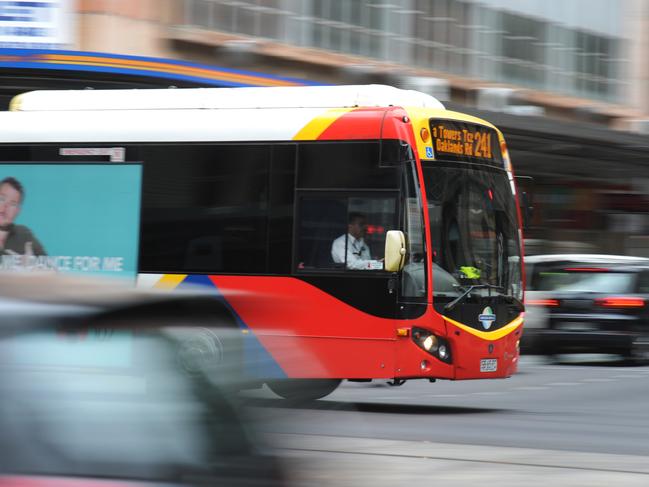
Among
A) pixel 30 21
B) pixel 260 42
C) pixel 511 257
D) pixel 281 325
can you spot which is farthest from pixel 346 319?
pixel 260 42

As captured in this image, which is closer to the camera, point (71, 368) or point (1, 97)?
point (71, 368)

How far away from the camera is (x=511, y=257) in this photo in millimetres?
13078

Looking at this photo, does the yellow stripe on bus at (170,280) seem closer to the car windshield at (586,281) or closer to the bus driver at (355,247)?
the bus driver at (355,247)

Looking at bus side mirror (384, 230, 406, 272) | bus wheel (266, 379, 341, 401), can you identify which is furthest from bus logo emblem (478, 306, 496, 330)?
bus wheel (266, 379, 341, 401)

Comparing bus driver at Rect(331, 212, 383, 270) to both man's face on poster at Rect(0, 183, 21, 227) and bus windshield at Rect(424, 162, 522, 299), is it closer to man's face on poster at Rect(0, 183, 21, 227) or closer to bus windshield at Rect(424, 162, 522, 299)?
bus windshield at Rect(424, 162, 522, 299)

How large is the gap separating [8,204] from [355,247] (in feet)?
12.5

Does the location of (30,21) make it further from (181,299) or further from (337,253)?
(181,299)

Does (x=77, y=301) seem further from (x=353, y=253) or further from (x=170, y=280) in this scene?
(x=170, y=280)

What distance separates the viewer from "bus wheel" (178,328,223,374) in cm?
379

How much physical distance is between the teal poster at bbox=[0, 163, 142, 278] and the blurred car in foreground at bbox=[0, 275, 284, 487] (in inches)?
359

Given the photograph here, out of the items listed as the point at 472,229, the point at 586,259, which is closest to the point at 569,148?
the point at 586,259

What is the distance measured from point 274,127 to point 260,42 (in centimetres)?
1571

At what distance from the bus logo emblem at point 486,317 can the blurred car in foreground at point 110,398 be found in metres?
8.83

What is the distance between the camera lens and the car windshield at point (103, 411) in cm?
340
